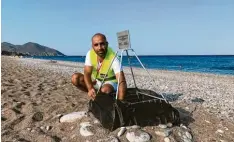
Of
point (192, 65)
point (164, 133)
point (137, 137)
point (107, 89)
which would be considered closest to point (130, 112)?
point (137, 137)

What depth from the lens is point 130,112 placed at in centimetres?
569

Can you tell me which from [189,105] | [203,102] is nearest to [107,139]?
[189,105]

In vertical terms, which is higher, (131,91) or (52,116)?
(131,91)

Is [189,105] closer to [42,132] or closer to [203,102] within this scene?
[203,102]

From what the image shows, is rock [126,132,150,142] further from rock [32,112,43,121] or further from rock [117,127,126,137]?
rock [32,112,43,121]

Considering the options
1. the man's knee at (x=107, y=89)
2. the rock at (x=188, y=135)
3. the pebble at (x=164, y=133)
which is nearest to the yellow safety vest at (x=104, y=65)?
the man's knee at (x=107, y=89)

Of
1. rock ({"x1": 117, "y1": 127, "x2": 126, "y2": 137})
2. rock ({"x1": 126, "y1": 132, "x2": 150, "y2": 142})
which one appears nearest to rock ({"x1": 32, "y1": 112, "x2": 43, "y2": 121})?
rock ({"x1": 117, "y1": 127, "x2": 126, "y2": 137})

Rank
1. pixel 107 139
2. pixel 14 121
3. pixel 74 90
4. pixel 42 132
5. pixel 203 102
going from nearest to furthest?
pixel 107 139
pixel 42 132
pixel 14 121
pixel 203 102
pixel 74 90

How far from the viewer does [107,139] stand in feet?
17.6

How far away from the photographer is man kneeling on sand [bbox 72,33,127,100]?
643cm

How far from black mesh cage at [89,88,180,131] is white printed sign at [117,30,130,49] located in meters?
1.00

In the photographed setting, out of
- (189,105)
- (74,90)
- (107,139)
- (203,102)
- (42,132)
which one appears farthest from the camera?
(74,90)

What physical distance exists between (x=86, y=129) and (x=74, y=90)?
4.71 metres

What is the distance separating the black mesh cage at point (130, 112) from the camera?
5.62 m
